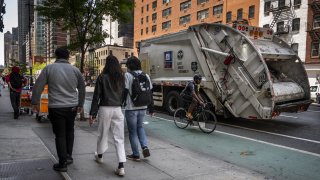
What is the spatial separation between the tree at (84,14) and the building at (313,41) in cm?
2833

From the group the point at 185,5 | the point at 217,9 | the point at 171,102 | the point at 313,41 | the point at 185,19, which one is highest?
the point at 185,5

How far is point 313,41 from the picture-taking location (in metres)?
34.7

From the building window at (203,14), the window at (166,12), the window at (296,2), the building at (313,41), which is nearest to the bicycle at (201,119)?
the building at (313,41)

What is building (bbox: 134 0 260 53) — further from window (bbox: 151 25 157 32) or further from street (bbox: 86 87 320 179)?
street (bbox: 86 87 320 179)

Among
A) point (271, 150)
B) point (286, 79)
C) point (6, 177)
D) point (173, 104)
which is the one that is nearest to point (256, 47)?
point (286, 79)

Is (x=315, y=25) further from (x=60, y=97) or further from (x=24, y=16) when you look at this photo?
(x=24, y=16)

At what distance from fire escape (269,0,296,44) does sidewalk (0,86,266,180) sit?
33593 millimetres

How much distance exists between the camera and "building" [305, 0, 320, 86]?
34094 mm

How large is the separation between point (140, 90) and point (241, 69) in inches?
201

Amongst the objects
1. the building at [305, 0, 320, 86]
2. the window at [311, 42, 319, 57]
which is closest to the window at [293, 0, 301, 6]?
the building at [305, 0, 320, 86]

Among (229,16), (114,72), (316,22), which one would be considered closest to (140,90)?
(114,72)

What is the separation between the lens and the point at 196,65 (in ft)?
38.7

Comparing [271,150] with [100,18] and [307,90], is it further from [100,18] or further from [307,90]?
[100,18]

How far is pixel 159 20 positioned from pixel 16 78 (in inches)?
2251
